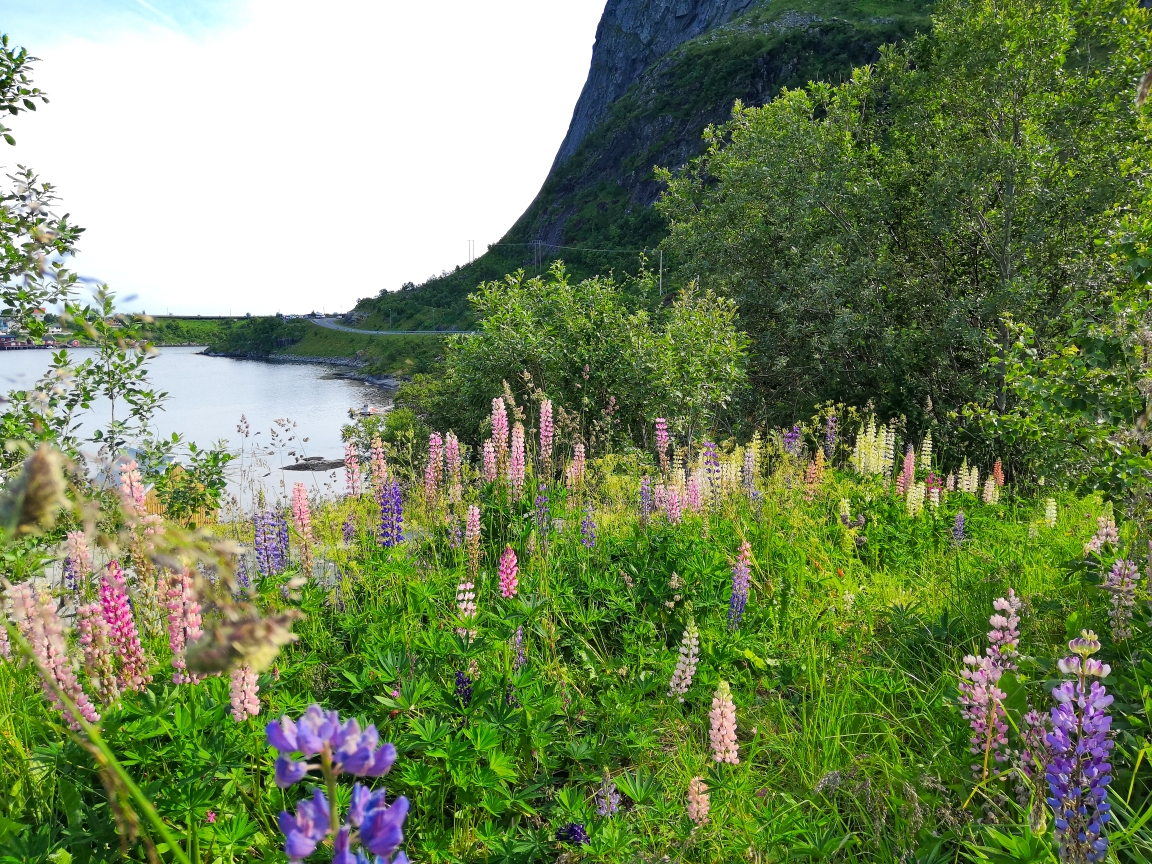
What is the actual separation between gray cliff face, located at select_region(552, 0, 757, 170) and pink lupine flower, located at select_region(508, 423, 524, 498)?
148m

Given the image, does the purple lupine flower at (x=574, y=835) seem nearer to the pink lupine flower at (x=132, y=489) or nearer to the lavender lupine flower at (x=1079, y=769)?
the lavender lupine flower at (x=1079, y=769)

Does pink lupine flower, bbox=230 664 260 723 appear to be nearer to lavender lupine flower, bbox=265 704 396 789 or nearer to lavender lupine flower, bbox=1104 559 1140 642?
lavender lupine flower, bbox=265 704 396 789

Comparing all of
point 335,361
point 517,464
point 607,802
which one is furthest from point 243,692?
point 335,361

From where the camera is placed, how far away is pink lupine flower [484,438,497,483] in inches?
179

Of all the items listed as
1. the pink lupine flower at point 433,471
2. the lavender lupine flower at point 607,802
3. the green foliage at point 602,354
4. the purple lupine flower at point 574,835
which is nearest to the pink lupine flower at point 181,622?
the purple lupine flower at point 574,835

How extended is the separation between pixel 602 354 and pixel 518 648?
877 centimetres

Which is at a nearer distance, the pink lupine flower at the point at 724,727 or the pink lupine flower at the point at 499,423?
the pink lupine flower at the point at 724,727

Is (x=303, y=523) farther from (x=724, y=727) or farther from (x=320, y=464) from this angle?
(x=320, y=464)

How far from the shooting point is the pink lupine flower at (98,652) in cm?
211

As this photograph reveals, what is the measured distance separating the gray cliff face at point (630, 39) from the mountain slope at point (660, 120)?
592 millimetres

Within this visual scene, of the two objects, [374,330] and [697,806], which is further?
[374,330]

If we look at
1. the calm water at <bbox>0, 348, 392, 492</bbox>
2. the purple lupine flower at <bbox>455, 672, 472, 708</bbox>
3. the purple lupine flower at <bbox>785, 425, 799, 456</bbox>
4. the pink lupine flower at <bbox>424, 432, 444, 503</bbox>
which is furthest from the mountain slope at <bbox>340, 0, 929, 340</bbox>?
the purple lupine flower at <bbox>455, 672, 472, 708</bbox>

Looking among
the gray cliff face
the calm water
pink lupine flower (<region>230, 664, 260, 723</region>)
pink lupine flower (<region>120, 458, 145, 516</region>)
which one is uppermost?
the gray cliff face

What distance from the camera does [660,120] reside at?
114m
